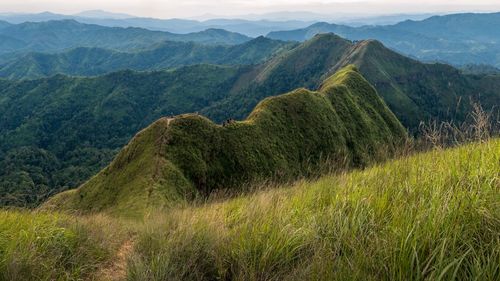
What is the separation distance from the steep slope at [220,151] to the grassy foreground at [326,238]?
97.6 ft

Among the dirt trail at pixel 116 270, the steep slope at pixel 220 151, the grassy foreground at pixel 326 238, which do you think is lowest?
the steep slope at pixel 220 151

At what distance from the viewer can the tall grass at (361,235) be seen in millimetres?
4152

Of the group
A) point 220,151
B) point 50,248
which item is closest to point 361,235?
point 50,248

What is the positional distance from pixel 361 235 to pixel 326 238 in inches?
18.0

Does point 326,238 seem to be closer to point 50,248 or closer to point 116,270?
point 116,270

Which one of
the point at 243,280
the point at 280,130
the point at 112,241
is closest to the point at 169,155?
the point at 280,130

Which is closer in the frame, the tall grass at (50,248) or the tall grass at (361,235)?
the tall grass at (361,235)

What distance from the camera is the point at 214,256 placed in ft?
18.4

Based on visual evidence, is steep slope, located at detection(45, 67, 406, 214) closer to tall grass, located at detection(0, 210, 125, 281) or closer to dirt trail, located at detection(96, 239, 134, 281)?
tall grass, located at detection(0, 210, 125, 281)

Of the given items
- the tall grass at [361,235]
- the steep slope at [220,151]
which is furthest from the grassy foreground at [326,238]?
the steep slope at [220,151]

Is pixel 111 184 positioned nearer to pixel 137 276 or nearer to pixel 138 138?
pixel 138 138

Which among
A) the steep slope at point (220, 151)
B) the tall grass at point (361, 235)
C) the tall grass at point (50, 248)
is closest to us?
the tall grass at point (361, 235)

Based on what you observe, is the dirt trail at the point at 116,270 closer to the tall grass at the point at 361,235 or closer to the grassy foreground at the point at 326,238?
the grassy foreground at the point at 326,238

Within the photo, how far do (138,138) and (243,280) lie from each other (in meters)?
54.5
